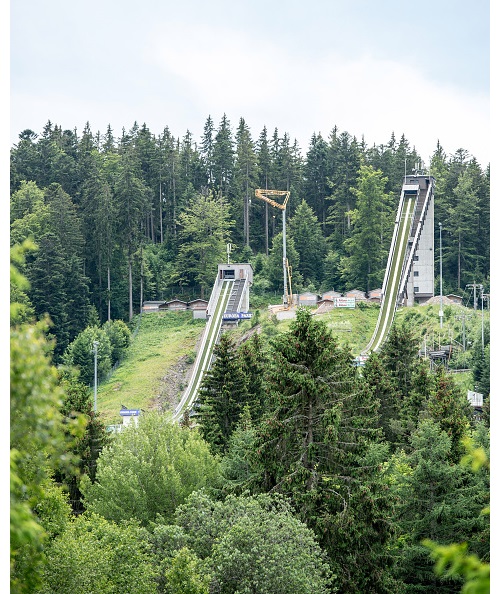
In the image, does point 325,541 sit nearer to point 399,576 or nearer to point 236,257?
point 399,576

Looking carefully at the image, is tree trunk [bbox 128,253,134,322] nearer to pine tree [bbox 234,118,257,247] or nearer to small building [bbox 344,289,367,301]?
pine tree [bbox 234,118,257,247]

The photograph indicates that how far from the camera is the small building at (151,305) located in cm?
6719

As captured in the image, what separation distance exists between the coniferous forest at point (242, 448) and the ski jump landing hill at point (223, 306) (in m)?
3.32

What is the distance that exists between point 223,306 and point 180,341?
421 cm

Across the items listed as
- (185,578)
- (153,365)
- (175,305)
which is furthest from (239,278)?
(185,578)

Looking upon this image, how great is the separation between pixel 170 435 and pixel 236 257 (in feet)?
156

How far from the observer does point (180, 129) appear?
91188 mm

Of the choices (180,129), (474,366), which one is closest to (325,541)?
(474,366)

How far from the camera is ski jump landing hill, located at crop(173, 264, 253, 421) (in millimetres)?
54550

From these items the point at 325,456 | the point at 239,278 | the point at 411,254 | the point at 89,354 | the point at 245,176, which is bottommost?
the point at 325,456

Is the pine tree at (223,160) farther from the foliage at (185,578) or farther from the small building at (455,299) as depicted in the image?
the foliage at (185,578)

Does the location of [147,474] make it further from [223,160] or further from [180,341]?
[223,160]

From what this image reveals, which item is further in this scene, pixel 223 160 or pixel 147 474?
pixel 223 160

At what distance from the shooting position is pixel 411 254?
61.7 m
